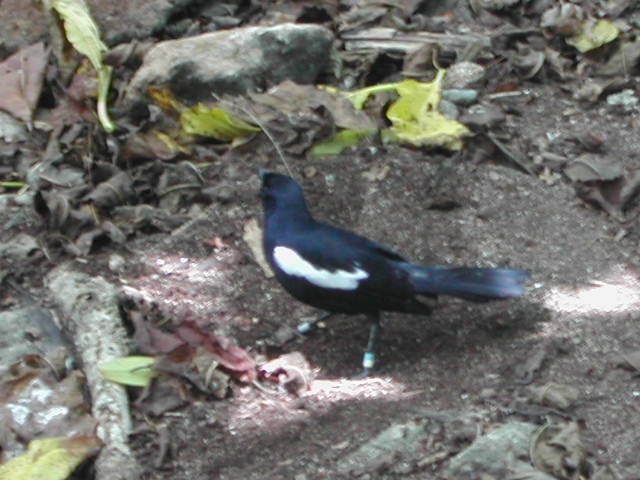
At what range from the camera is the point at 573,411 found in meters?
4.18

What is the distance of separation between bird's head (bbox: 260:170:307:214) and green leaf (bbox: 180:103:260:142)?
0.84 meters

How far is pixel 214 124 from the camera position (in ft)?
19.5

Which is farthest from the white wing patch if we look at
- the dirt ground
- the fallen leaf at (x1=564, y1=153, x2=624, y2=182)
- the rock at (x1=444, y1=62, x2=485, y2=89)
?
the rock at (x1=444, y1=62, x2=485, y2=89)

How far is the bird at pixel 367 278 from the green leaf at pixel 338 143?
98 centimetres

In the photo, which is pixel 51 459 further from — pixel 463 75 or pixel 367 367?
pixel 463 75

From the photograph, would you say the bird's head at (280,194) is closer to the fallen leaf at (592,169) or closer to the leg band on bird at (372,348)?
the leg band on bird at (372,348)

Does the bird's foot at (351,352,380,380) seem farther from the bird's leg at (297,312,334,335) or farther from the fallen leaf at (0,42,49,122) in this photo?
the fallen leaf at (0,42,49,122)

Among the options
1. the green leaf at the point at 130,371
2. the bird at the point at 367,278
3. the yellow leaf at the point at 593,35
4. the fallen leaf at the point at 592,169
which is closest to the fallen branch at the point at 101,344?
the green leaf at the point at 130,371

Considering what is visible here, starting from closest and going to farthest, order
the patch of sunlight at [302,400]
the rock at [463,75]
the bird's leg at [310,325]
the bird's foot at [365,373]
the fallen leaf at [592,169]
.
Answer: the patch of sunlight at [302,400]
the bird's foot at [365,373]
the bird's leg at [310,325]
the fallen leaf at [592,169]
the rock at [463,75]

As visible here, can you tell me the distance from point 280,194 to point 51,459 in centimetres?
152

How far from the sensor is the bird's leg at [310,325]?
5.01m

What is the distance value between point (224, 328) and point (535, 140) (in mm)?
1961

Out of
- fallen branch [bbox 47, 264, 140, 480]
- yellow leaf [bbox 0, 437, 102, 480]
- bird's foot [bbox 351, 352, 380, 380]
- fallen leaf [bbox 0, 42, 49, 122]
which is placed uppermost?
fallen leaf [bbox 0, 42, 49, 122]

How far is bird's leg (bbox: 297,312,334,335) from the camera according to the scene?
197 inches
